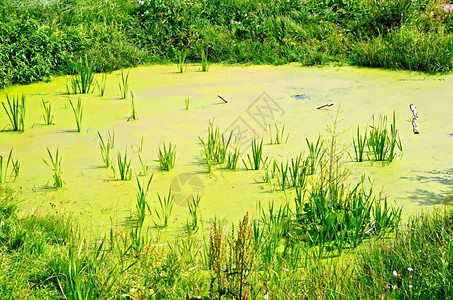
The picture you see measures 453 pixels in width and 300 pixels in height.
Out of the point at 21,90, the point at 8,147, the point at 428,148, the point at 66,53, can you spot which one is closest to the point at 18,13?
the point at 66,53

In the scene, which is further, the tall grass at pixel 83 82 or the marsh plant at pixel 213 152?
the tall grass at pixel 83 82

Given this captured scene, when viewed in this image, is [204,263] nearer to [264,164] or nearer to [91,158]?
[264,164]

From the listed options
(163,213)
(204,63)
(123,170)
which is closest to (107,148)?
(123,170)

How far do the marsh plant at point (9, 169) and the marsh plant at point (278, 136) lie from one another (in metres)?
1.85

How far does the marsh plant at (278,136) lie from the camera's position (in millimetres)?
5035

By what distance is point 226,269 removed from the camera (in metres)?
2.78

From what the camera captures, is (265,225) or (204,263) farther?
(265,225)

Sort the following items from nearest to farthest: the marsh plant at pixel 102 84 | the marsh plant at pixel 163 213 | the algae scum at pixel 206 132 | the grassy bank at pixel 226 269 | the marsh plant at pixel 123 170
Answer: the grassy bank at pixel 226 269, the marsh plant at pixel 163 213, the algae scum at pixel 206 132, the marsh plant at pixel 123 170, the marsh plant at pixel 102 84

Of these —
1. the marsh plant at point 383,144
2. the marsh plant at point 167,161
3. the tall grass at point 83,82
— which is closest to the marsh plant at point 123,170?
the marsh plant at point 167,161

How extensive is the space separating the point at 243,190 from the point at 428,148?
5.02 feet

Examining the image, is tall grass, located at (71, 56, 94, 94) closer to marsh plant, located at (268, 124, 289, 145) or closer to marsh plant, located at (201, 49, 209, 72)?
marsh plant, located at (201, 49, 209, 72)

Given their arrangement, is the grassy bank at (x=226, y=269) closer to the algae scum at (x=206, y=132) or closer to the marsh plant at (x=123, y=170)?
the algae scum at (x=206, y=132)

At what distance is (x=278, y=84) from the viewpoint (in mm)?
6652

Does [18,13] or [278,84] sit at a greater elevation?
[18,13]
